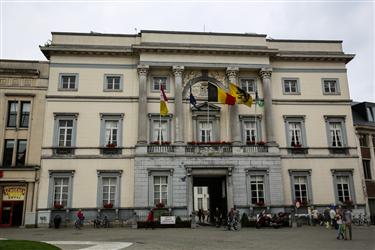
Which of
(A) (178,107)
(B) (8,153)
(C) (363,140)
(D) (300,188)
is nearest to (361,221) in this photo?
(D) (300,188)

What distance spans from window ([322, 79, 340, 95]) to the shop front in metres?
28.7

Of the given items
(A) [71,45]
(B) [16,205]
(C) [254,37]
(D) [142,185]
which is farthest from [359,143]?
(B) [16,205]

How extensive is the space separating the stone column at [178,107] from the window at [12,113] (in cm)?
1388

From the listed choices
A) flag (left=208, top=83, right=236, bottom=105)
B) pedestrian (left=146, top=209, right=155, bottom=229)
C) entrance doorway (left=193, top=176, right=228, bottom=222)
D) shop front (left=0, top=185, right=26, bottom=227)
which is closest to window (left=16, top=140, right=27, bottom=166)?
shop front (left=0, top=185, right=26, bottom=227)

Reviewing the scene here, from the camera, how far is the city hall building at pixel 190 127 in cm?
2998

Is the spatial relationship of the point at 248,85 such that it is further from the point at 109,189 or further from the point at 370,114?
the point at 109,189

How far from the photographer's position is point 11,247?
44.6ft

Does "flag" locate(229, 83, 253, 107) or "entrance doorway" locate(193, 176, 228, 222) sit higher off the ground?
"flag" locate(229, 83, 253, 107)

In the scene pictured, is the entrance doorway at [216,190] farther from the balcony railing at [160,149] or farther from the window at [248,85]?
the window at [248,85]

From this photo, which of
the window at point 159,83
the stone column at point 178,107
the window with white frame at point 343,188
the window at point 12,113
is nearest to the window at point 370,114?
the window with white frame at point 343,188

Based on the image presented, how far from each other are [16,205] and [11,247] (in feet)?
56.5

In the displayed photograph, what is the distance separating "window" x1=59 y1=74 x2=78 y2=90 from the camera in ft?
105

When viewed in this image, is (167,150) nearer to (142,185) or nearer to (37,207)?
(142,185)

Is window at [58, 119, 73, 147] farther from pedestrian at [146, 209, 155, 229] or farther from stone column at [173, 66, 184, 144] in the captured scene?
pedestrian at [146, 209, 155, 229]
